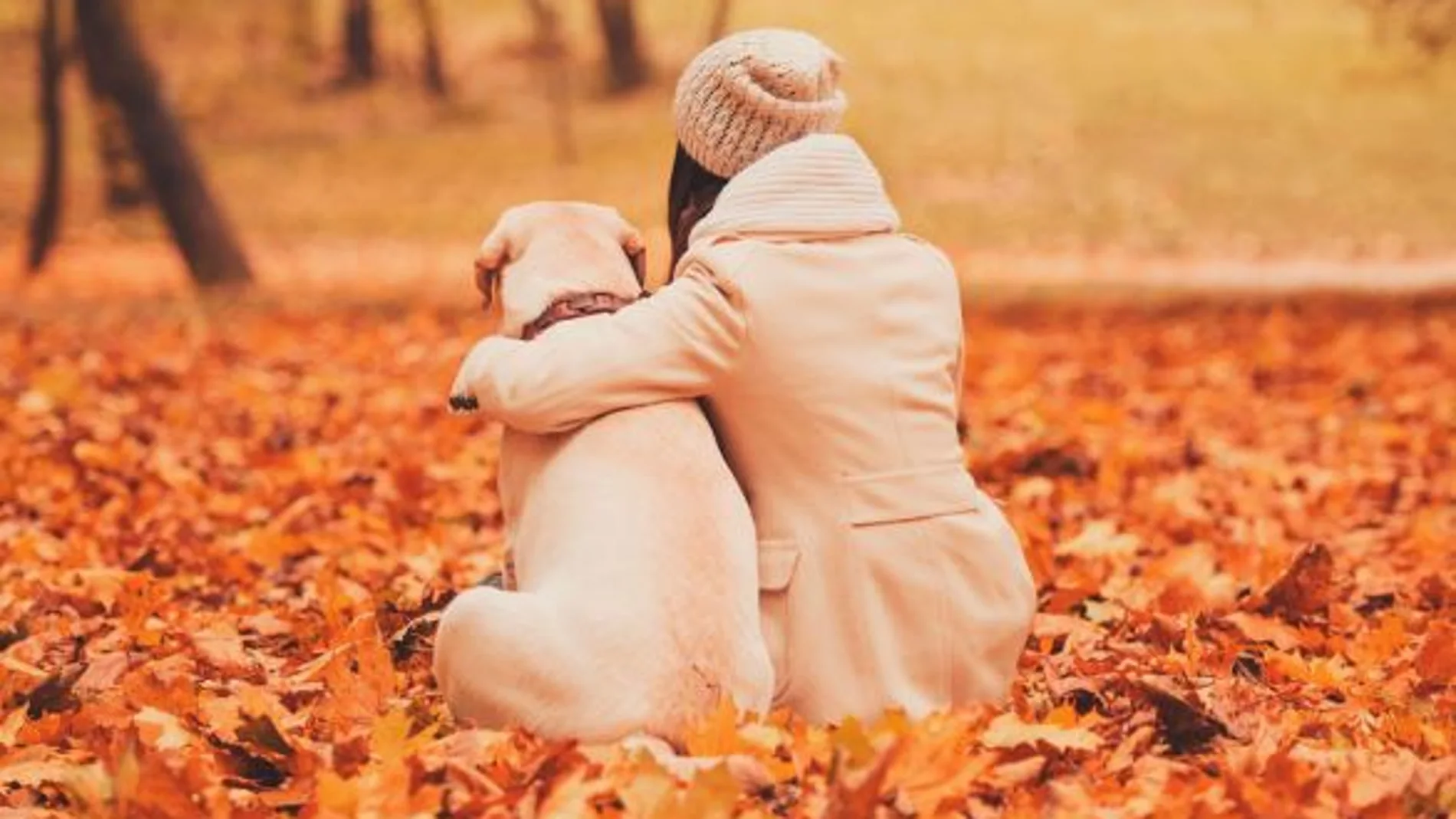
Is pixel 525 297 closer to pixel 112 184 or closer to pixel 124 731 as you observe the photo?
pixel 124 731

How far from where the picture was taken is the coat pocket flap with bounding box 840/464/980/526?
3777mm

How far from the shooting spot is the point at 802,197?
12.3ft

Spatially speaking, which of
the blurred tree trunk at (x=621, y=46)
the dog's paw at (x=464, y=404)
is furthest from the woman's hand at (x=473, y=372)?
the blurred tree trunk at (x=621, y=46)

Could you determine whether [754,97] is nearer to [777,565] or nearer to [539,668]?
[777,565]

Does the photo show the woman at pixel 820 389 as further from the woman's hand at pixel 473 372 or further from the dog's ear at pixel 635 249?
the dog's ear at pixel 635 249

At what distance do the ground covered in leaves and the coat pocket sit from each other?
0.16 metres

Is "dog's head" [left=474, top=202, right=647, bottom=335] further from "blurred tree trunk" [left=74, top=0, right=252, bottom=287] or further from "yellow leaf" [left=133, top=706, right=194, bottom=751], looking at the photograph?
"blurred tree trunk" [left=74, top=0, right=252, bottom=287]

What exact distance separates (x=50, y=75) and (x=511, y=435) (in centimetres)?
1655

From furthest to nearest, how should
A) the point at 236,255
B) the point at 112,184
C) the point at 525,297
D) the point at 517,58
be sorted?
1. the point at 517,58
2. the point at 112,184
3. the point at 236,255
4. the point at 525,297

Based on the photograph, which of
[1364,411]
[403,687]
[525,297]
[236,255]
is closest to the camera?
[525,297]

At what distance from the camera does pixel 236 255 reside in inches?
609

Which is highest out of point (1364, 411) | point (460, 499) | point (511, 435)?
point (511, 435)

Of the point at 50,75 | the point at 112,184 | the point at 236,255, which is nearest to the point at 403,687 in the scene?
the point at 236,255

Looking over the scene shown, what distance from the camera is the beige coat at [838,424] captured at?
3.68 metres
